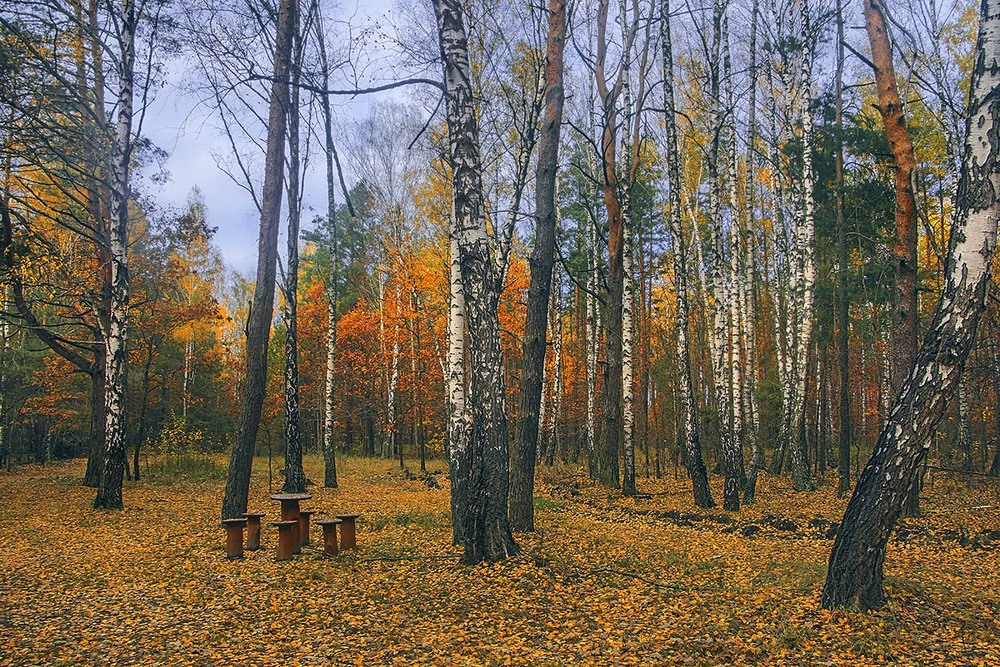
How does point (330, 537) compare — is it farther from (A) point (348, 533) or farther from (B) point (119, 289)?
(B) point (119, 289)

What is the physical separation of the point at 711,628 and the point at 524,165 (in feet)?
28.9

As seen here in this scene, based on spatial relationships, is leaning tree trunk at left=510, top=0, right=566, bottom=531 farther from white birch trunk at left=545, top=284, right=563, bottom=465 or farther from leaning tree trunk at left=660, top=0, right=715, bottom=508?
white birch trunk at left=545, top=284, right=563, bottom=465

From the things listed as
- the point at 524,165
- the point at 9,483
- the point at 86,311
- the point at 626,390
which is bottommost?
the point at 9,483

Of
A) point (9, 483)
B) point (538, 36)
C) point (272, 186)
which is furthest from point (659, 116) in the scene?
point (9, 483)

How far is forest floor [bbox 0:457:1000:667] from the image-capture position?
4.61 meters

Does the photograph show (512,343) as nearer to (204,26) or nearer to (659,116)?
(659,116)

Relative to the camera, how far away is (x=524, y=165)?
1183 centimetres

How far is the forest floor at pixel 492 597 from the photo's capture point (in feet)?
15.1

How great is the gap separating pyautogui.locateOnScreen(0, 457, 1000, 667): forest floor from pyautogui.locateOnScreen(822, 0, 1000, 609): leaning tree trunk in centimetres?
39

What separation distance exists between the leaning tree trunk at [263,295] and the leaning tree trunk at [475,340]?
14.0ft

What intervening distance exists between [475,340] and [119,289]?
315 inches

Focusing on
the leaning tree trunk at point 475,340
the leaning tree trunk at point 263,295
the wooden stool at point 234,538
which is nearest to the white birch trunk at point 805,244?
the leaning tree trunk at point 475,340

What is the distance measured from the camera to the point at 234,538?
7.45 meters

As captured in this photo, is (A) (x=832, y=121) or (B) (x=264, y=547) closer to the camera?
(B) (x=264, y=547)
